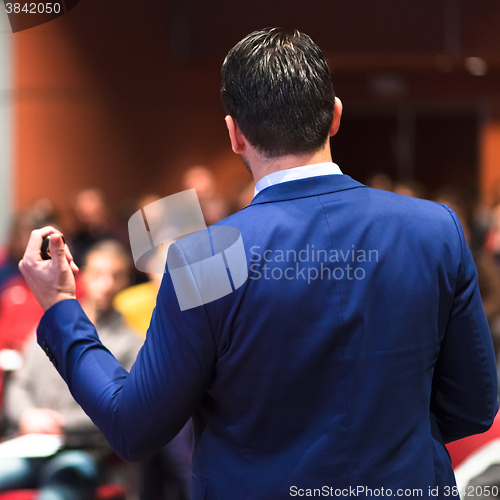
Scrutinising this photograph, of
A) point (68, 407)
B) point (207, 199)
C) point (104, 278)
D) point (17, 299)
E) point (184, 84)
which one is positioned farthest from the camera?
point (184, 84)

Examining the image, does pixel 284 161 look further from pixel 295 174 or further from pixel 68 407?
pixel 68 407

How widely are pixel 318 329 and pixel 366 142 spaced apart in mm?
6744

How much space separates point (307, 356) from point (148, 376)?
198 millimetres

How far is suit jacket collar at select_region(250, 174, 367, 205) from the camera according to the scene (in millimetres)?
769

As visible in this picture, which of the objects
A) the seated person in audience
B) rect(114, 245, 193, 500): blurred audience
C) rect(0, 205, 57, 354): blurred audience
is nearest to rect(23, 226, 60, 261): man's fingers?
rect(114, 245, 193, 500): blurred audience

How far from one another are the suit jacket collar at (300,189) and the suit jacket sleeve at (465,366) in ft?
0.57

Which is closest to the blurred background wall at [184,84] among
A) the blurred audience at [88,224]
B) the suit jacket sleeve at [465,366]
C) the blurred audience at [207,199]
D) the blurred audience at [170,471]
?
the blurred audience at [207,199]

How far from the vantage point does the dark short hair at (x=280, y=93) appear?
0.75 m

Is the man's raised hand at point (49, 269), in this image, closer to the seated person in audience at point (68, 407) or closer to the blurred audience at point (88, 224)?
the seated person in audience at point (68, 407)

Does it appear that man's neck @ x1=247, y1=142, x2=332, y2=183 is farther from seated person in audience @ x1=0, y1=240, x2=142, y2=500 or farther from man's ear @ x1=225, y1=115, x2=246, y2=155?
seated person in audience @ x1=0, y1=240, x2=142, y2=500

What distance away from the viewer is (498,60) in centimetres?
582

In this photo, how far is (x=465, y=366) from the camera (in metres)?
0.83

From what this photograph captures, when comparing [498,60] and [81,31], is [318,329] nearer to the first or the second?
[81,31]

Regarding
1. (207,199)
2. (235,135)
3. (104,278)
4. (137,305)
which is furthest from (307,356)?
(207,199)
